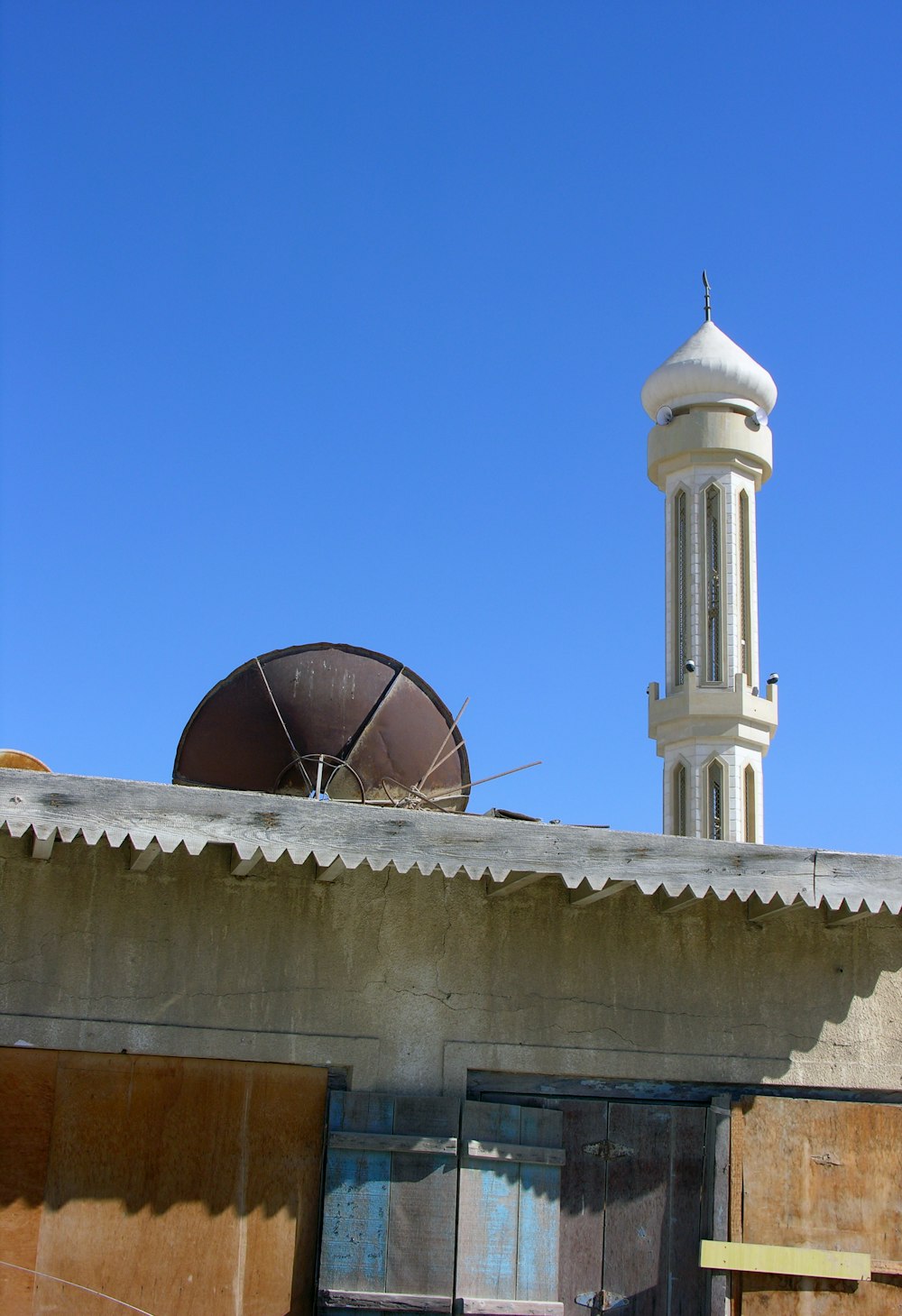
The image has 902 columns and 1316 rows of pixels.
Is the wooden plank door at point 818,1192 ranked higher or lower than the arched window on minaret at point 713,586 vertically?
lower

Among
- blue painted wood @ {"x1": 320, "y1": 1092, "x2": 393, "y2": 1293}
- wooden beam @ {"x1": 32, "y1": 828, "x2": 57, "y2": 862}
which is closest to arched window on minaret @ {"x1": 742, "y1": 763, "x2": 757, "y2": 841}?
blue painted wood @ {"x1": 320, "y1": 1092, "x2": 393, "y2": 1293}

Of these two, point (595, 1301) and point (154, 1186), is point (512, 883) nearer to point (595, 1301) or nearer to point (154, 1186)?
point (595, 1301)

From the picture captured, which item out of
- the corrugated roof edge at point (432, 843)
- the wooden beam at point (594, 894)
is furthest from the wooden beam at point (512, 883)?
the wooden beam at point (594, 894)

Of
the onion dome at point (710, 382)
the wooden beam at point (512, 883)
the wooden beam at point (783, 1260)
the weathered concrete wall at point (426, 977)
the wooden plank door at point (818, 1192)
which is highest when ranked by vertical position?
the onion dome at point (710, 382)

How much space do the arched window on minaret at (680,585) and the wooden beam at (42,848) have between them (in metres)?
24.3

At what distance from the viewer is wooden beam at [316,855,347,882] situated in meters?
6.65

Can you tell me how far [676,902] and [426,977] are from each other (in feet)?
4.28

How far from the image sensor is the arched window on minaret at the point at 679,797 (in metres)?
29.7

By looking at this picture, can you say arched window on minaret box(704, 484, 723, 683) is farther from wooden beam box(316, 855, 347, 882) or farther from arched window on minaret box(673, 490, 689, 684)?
wooden beam box(316, 855, 347, 882)

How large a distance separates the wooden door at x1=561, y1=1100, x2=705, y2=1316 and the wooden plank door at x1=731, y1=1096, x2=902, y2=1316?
0.25 metres

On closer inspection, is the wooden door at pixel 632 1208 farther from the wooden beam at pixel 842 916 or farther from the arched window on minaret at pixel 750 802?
the arched window on minaret at pixel 750 802

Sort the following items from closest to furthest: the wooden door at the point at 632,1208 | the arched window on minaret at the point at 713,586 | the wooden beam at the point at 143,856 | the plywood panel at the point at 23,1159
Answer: the plywood panel at the point at 23,1159
the wooden beam at the point at 143,856
the wooden door at the point at 632,1208
the arched window on minaret at the point at 713,586

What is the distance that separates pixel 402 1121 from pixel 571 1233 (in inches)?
40.8

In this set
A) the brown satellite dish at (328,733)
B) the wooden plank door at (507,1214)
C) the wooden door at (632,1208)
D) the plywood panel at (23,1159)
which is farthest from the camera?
the brown satellite dish at (328,733)
